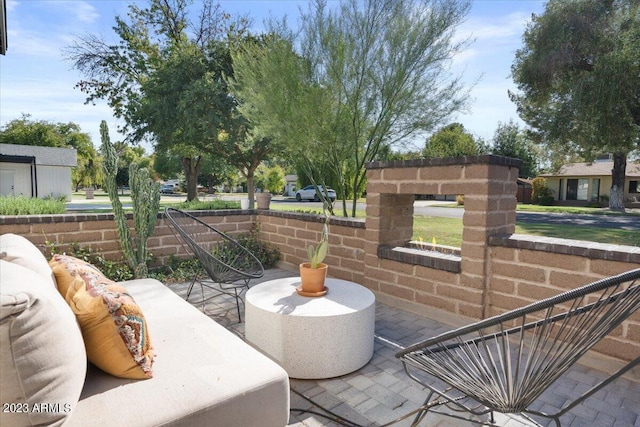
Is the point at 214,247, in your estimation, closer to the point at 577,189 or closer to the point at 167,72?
the point at 167,72

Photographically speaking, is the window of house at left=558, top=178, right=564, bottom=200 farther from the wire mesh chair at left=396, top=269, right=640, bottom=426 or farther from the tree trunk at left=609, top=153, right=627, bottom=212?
the wire mesh chair at left=396, top=269, right=640, bottom=426

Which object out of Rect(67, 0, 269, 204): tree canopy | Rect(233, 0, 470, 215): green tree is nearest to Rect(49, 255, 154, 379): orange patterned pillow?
Rect(233, 0, 470, 215): green tree

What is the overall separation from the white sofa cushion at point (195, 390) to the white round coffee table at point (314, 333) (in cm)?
54

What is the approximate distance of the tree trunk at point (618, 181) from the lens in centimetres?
1761

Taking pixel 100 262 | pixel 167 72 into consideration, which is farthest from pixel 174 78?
pixel 100 262

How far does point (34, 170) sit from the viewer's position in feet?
61.6

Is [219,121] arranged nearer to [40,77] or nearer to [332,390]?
[40,77]

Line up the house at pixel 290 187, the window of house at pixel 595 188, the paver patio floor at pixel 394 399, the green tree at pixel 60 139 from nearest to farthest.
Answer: the paver patio floor at pixel 394 399, the window of house at pixel 595 188, the green tree at pixel 60 139, the house at pixel 290 187

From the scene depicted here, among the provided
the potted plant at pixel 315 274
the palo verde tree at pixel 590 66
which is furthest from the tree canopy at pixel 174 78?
the palo verde tree at pixel 590 66

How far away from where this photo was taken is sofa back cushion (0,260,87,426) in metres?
0.97

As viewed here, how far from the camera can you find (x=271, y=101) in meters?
7.63

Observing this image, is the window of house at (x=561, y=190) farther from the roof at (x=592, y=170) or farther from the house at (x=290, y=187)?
the house at (x=290, y=187)

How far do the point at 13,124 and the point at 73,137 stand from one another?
4.29 meters

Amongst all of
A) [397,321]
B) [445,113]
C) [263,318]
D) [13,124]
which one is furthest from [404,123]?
[13,124]
